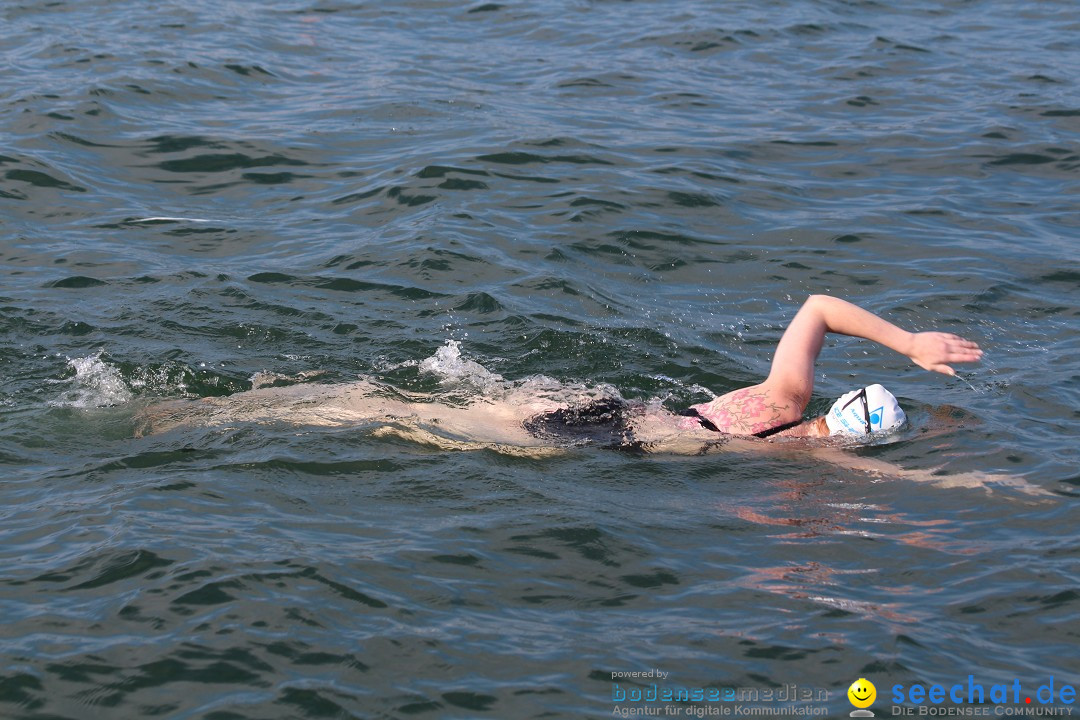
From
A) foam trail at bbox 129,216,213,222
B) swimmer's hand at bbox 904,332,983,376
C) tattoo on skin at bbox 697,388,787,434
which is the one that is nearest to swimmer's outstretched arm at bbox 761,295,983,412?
swimmer's hand at bbox 904,332,983,376

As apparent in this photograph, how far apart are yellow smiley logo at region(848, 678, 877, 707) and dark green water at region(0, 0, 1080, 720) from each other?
0.06 meters

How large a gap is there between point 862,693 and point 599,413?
290 cm

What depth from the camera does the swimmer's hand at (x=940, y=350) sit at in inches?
253

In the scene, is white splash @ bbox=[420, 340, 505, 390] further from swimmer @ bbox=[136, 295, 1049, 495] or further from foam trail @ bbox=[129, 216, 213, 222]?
foam trail @ bbox=[129, 216, 213, 222]

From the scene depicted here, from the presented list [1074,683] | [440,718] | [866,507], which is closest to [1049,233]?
[866,507]

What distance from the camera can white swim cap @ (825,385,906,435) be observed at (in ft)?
23.0

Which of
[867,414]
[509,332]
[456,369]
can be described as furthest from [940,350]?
[509,332]

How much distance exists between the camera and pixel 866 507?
6.62 meters

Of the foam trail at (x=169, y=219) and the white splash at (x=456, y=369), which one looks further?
the foam trail at (x=169, y=219)

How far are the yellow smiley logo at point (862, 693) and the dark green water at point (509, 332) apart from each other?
0.06 m

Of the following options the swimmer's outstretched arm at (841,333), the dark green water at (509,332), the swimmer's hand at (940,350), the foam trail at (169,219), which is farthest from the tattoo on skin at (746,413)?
the foam trail at (169,219)

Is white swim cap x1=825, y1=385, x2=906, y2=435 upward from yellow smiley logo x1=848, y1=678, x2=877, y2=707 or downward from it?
upward

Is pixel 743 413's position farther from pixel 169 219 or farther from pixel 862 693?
pixel 169 219

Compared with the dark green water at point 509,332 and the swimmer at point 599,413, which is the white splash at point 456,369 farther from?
the swimmer at point 599,413
